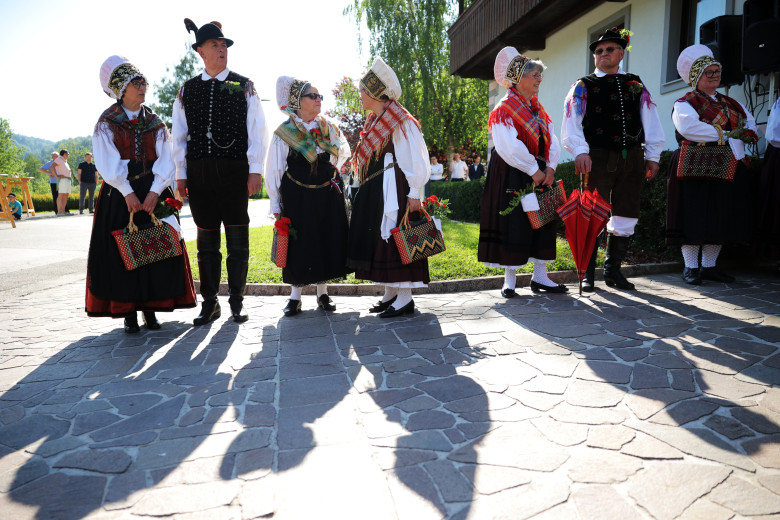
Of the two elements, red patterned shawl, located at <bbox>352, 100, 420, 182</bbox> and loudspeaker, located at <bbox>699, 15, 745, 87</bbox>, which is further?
loudspeaker, located at <bbox>699, 15, 745, 87</bbox>

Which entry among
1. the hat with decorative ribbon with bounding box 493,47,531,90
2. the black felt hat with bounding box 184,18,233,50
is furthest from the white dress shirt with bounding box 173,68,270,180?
the hat with decorative ribbon with bounding box 493,47,531,90

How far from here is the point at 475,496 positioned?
75.3 inches

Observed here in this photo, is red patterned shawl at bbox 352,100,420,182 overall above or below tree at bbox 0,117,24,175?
below

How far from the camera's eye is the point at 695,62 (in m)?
5.29

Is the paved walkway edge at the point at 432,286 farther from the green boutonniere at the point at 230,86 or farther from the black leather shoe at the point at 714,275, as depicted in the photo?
the green boutonniere at the point at 230,86

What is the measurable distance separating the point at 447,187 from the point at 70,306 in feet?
38.2

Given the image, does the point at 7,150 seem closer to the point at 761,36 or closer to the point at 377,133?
the point at 377,133

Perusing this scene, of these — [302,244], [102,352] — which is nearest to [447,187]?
[302,244]

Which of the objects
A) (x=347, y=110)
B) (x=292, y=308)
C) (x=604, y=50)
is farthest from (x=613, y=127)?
(x=347, y=110)

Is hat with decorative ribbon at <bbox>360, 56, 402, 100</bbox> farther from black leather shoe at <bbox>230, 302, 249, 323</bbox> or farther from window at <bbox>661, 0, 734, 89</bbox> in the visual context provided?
window at <bbox>661, 0, 734, 89</bbox>

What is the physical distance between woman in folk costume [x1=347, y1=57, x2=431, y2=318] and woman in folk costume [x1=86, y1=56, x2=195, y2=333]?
5.29ft

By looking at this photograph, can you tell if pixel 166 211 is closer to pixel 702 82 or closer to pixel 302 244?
pixel 302 244

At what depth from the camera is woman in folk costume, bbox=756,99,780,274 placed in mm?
5480

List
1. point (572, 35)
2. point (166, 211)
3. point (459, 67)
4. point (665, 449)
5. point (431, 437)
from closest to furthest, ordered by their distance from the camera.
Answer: point (665, 449) < point (431, 437) < point (166, 211) < point (572, 35) < point (459, 67)
